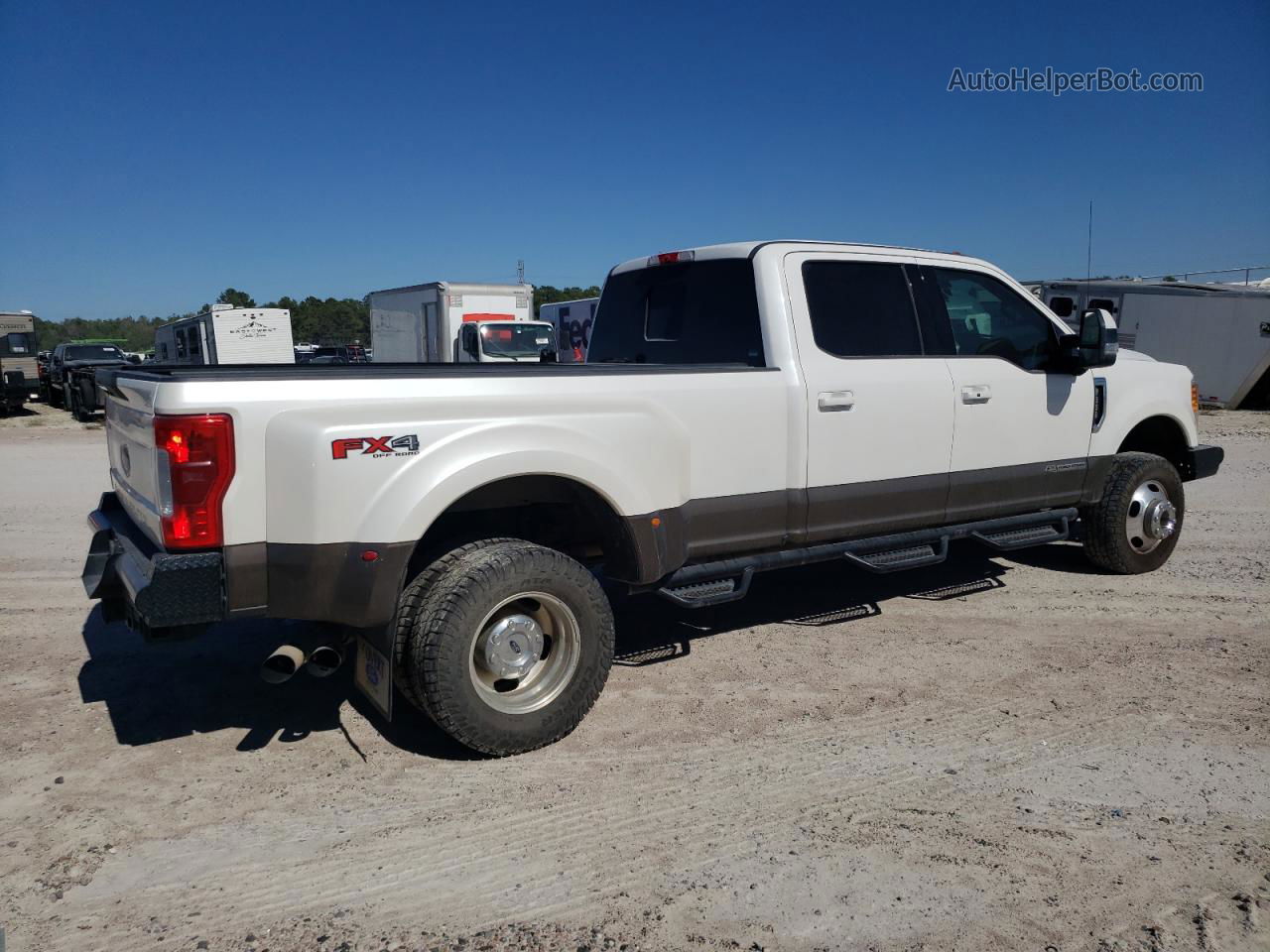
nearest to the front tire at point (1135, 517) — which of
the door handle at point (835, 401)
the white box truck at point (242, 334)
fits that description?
the door handle at point (835, 401)

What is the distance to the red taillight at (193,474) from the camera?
10.4 feet

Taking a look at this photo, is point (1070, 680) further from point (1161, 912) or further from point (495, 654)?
point (495, 654)

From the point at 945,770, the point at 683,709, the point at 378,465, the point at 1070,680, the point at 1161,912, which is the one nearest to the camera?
the point at 1161,912

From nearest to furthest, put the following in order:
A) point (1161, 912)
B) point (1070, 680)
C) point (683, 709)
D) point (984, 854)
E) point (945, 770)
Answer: point (1161, 912) → point (984, 854) → point (945, 770) → point (683, 709) → point (1070, 680)

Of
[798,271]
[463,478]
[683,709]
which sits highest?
[798,271]

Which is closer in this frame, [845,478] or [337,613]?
[337,613]

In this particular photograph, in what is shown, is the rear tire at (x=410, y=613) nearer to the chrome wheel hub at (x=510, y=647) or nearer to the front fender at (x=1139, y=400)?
the chrome wheel hub at (x=510, y=647)

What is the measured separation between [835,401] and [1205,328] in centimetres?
1953

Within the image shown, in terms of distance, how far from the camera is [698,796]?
353cm

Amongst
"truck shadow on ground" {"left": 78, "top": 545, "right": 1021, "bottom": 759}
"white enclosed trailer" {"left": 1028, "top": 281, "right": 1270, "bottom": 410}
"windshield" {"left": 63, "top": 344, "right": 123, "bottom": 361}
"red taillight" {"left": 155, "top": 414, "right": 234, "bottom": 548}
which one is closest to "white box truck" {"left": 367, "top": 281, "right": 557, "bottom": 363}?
"windshield" {"left": 63, "top": 344, "right": 123, "bottom": 361}

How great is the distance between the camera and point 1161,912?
277cm

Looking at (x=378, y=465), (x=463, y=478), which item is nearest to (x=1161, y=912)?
(x=463, y=478)

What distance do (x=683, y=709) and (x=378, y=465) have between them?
1876 mm

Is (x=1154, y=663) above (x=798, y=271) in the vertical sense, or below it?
below
